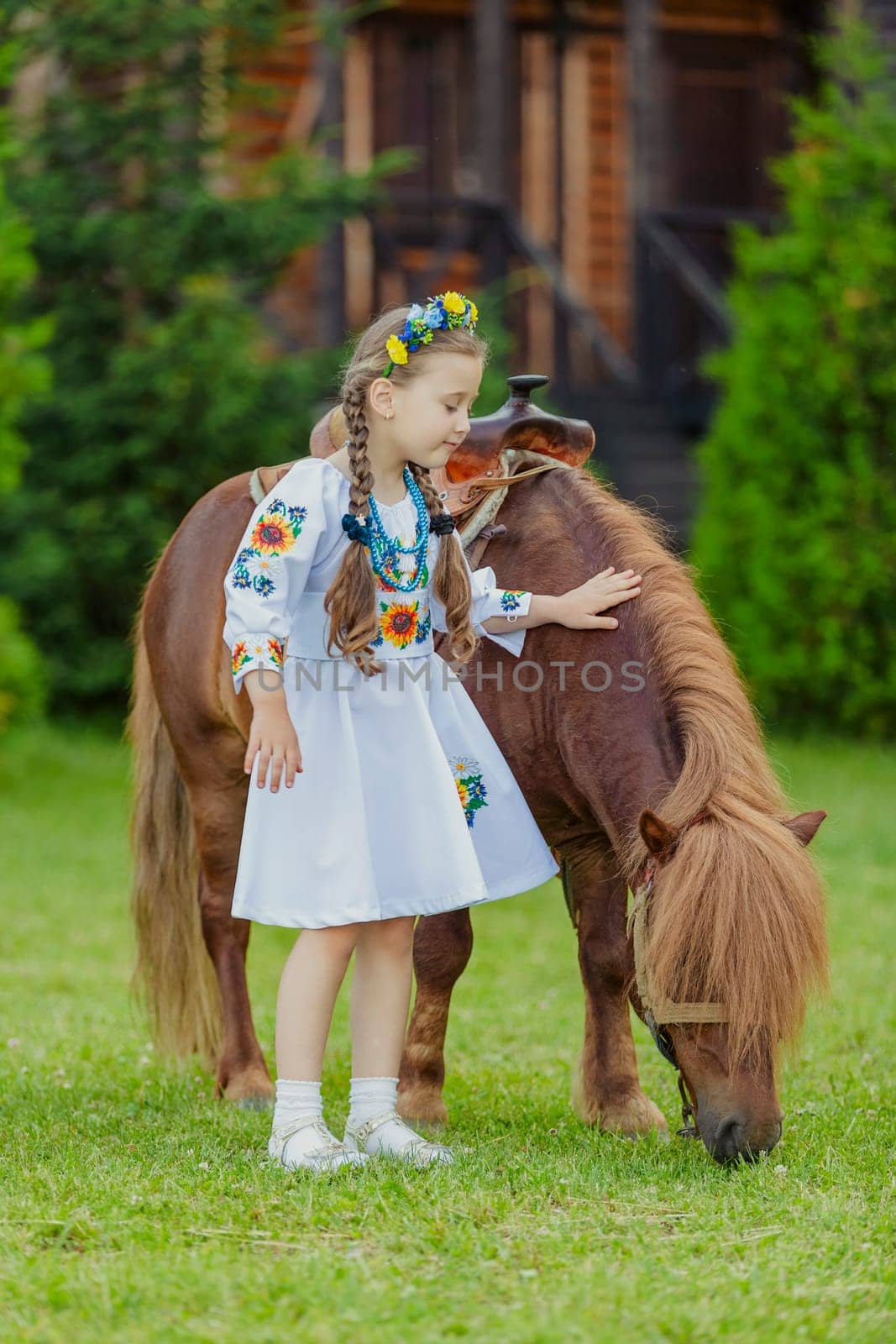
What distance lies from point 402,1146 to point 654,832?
87 cm

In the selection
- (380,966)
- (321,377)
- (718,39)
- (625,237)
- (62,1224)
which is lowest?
(62,1224)

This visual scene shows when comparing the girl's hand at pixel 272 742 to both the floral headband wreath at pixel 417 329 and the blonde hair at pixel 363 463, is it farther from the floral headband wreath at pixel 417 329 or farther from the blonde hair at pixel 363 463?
the floral headband wreath at pixel 417 329

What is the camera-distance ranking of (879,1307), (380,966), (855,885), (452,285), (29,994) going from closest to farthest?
(879,1307)
(380,966)
(29,994)
(855,885)
(452,285)

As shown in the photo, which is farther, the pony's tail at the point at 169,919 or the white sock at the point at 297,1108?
the pony's tail at the point at 169,919

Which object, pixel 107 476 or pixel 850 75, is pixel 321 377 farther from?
pixel 850 75

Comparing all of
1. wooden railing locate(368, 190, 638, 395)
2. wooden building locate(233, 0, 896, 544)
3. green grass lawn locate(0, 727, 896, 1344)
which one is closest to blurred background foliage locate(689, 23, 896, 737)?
wooden building locate(233, 0, 896, 544)

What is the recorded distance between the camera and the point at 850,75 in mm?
11188

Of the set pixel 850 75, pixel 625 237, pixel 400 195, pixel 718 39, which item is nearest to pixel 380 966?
pixel 850 75

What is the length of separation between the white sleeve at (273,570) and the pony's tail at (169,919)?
4.30 feet

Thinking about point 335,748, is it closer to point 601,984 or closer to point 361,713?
point 361,713

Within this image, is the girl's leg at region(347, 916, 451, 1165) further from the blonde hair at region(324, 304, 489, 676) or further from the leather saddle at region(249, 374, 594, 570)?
the leather saddle at region(249, 374, 594, 570)

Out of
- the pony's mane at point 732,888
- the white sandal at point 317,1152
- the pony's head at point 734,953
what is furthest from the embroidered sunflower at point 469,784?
the white sandal at point 317,1152

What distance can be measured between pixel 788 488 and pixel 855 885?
4.32 metres

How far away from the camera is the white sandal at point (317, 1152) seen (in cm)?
309
